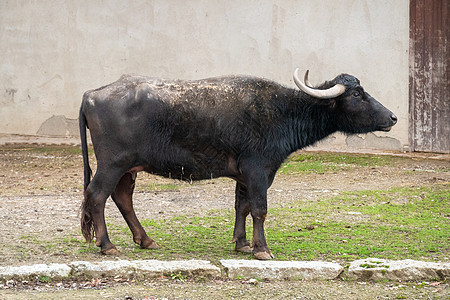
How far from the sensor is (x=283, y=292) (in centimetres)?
570

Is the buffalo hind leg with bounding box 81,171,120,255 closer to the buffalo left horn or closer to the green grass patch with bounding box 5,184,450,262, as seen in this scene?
the green grass patch with bounding box 5,184,450,262

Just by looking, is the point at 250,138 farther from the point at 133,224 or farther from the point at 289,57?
the point at 289,57

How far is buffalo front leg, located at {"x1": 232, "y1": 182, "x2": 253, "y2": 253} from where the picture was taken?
7031mm

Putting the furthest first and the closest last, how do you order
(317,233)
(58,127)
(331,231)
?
(58,127) → (331,231) → (317,233)

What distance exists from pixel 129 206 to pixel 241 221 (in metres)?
1.06

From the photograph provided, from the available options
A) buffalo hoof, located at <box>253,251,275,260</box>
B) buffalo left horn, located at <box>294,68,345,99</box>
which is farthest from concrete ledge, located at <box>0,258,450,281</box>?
buffalo left horn, located at <box>294,68,345,99</box>

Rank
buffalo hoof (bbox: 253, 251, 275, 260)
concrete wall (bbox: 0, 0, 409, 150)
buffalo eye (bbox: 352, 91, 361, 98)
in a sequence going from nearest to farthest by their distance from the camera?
buffalo hoof (bbox: 253, 251, 275, 260), buffalo eye (bbox: 352, 91, 361, 98), concrete wall (bbox: 0, 0, 409, 150)

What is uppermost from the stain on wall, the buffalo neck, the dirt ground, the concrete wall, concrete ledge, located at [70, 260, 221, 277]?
the concrete wall

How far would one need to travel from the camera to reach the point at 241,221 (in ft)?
23.4

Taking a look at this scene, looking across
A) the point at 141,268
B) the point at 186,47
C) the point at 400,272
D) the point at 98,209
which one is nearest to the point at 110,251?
the point at 98,209

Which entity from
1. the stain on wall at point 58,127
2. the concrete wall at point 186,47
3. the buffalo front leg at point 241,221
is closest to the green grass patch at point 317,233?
the buffalo front leg at point 241,221

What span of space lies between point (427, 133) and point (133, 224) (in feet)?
26.6

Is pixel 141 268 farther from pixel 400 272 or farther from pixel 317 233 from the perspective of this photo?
pixel 317 233

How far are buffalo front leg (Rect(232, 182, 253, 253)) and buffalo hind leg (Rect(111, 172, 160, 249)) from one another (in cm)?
75
